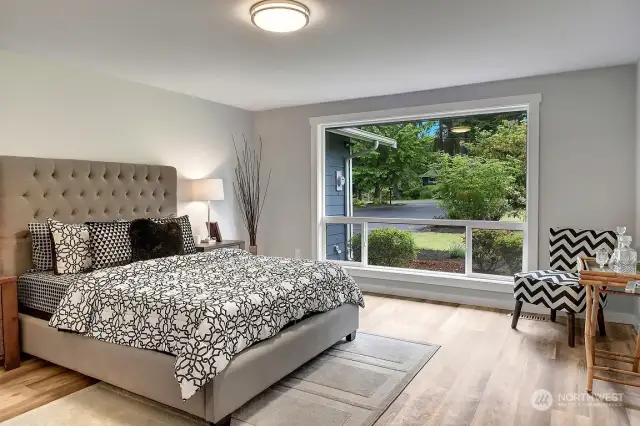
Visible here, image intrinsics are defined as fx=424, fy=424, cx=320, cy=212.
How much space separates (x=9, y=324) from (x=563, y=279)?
13.7 ft

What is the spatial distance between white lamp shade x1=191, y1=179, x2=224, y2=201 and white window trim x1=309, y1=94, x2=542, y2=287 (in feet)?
4.04

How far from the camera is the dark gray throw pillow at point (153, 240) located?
139 inches

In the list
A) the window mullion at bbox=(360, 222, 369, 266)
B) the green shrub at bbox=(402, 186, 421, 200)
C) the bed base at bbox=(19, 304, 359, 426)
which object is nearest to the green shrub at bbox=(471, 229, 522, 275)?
the green shrub at bbox=(402, 186, 421, 200)

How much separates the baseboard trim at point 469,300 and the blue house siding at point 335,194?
0.61 meters

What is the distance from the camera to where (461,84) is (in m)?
4.38

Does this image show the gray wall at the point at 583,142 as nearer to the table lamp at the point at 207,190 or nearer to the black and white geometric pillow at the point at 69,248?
the table lamp at the point at 207,190

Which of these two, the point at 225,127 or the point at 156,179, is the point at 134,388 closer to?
the point at 156,179

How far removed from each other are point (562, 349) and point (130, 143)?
4.24 meters

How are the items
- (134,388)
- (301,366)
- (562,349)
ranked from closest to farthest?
(134,388)
(301,366)
(562,349)

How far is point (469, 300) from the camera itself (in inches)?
179

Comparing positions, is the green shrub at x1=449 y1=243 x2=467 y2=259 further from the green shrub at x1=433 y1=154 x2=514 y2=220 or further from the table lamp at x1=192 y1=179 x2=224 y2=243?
the table lamp at x1=192 y1=179 x2=224 y2=243

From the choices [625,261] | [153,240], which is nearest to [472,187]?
[625,261]

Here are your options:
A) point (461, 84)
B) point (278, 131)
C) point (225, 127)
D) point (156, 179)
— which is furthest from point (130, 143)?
point (461, 84)

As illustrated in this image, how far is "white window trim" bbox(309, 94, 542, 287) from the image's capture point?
411cm
